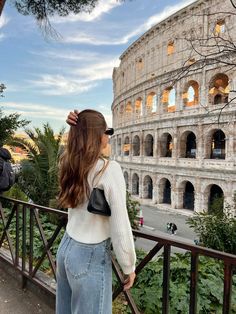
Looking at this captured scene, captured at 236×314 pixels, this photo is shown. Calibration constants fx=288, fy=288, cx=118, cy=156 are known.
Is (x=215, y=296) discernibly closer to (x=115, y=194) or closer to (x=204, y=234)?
(x=115, y=194)

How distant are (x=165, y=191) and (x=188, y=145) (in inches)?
199

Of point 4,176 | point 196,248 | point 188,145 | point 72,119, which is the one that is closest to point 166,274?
point 196,248

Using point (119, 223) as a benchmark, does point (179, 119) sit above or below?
above

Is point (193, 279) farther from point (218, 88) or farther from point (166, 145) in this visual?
point (166, 145)

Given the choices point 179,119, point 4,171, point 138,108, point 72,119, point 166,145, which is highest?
point 138,108

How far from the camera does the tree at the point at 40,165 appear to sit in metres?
9.51

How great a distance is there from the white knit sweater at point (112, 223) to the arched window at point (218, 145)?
919 inches

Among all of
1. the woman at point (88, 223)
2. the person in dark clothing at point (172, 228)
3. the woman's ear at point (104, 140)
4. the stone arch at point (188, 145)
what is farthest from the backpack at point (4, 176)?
the stone arch at point (188, 145)

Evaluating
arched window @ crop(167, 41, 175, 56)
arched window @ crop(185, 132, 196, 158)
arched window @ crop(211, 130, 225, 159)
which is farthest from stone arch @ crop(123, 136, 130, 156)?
arched window @ crop(211, 130, 225, 159)

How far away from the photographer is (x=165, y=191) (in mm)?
28391

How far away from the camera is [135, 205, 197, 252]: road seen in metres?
19.8

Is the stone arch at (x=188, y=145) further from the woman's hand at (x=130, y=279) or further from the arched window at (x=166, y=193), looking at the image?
the woman's hand at (x=130, y=279)

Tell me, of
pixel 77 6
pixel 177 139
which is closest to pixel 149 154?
pixel 177 139

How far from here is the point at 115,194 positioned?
1543mm
